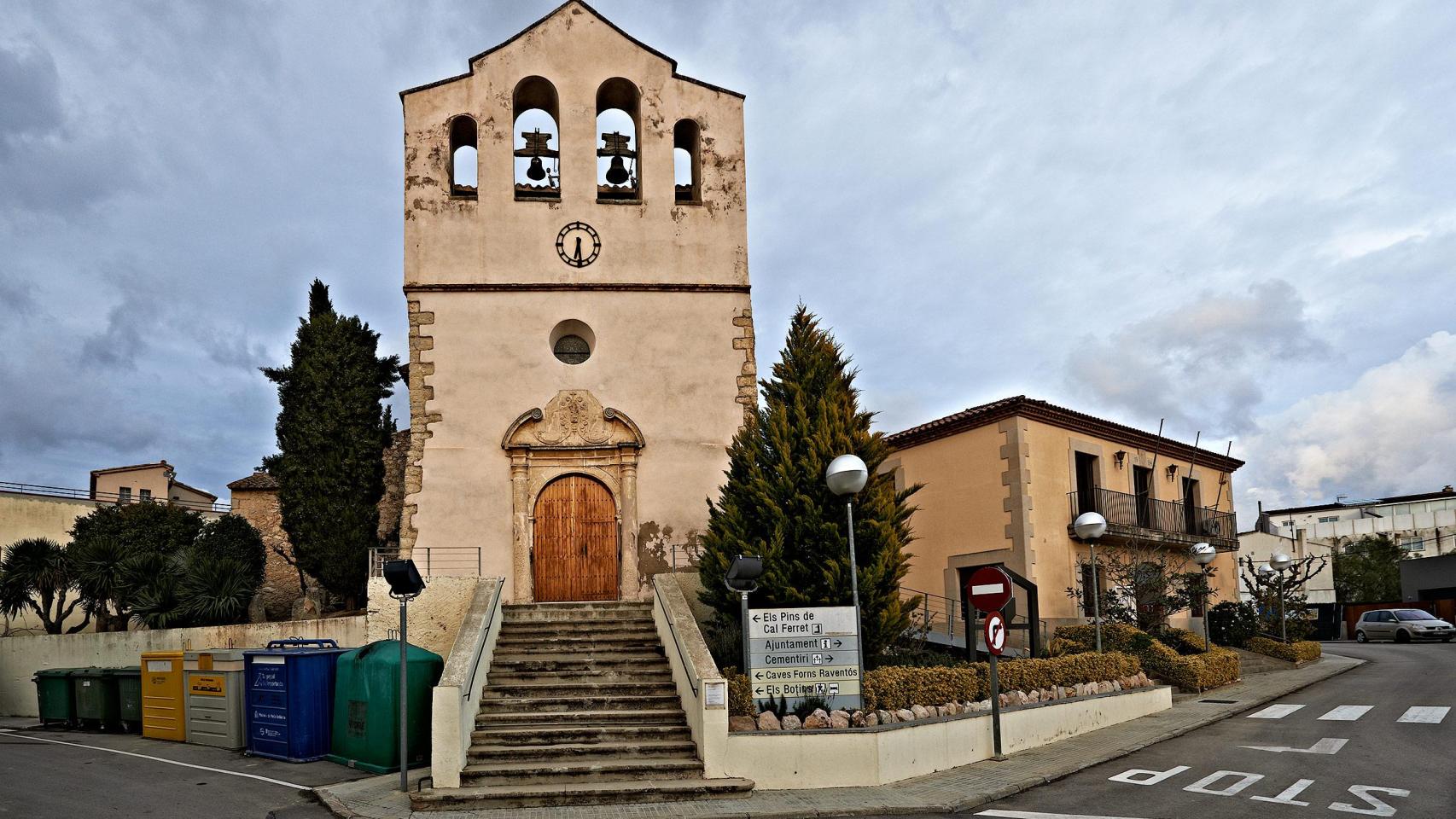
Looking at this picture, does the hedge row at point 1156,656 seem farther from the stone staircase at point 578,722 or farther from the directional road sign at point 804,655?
the stone staircase at point 578,722

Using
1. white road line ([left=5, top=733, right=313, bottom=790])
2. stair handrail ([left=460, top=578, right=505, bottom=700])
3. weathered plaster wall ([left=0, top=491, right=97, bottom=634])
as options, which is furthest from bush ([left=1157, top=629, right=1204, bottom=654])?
weathered plaster wall ([left=0, top=491, right=97, bottom=634])

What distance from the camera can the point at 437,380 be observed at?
1708cm

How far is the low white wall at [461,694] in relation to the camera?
10141 millimetres

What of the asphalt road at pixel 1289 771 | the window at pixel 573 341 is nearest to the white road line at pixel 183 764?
the asphalt road at pixel 1289 771

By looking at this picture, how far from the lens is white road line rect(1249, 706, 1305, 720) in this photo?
15.0 meters

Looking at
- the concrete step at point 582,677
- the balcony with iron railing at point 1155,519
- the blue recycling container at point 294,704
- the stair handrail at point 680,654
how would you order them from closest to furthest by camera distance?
1. the stair handrail at point 680,654
2. the concrete step at point 582,677
3. the blue recycling container at point 294,704
4. the balcony with iron railing at point 1155,519

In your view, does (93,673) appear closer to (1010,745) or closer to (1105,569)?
(1010,745)

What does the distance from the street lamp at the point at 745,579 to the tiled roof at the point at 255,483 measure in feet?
76.5

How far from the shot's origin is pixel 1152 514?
25.1 m

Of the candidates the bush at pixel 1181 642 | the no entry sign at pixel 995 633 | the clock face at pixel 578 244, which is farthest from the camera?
the bush at pixel 1181 642

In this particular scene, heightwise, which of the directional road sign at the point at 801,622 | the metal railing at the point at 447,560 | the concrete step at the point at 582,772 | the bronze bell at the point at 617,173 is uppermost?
the bronze bell at the point at 617,173

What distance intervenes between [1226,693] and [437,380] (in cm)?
1368

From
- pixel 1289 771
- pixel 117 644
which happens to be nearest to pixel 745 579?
pixel 1289 771

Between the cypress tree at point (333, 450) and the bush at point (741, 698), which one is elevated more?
the cypress tree at point (333, 450)
